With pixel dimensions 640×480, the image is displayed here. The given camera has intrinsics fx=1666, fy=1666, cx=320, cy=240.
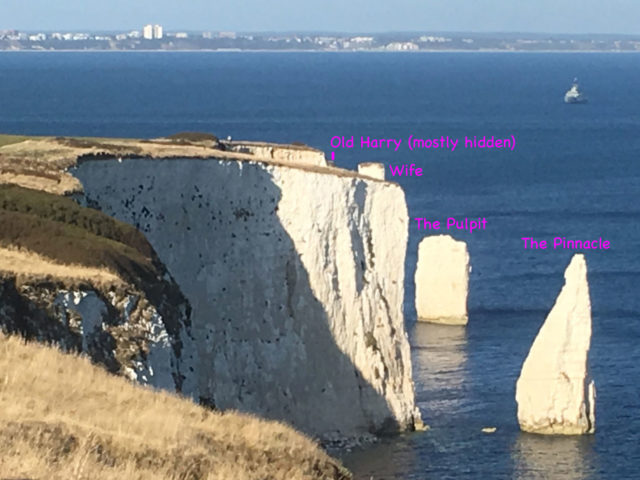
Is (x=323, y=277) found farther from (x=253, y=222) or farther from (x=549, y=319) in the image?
(x=549, y=319)

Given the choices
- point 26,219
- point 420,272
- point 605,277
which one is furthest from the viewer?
point 605,277

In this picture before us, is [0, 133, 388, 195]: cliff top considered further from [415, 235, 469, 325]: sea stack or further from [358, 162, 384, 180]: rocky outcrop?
[415, 235, 469, 325]: sea stack

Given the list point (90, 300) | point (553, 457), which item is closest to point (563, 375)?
point (553, 457)

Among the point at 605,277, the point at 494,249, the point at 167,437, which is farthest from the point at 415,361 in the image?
the point at 167,437

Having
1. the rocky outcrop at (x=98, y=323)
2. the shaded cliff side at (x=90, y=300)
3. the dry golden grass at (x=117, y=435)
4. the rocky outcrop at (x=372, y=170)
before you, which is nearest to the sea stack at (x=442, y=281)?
the rocky outcrop at (x=372, y=170)

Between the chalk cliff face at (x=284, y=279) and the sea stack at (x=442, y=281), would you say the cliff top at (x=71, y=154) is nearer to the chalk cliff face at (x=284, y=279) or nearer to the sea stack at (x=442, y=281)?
the chalk cliff face at (x=284, y=279)

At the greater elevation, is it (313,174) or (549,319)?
(313,174)

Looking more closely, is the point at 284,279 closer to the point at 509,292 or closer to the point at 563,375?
the point at 563,375

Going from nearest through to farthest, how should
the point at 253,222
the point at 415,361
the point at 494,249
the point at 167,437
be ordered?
the point at 167,437 → the point at 253,222 → the point at 415,361 → the point at 494,249
